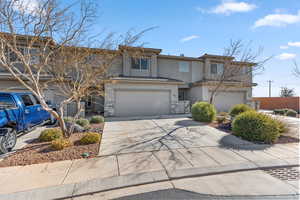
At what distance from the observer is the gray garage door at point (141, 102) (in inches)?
477

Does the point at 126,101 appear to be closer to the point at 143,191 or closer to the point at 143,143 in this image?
the point at 143,143

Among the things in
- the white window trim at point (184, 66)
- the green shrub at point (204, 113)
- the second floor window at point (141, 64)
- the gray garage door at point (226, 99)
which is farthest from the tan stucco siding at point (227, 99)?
the second floor window at point (141, 64)

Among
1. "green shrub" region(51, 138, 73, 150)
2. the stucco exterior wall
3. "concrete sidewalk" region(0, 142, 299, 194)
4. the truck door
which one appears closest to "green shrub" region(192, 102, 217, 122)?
the stucco exterior wall

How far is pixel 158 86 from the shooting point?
1279 cm

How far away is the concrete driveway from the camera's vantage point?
383cm

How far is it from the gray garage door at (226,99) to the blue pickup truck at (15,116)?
1522cm

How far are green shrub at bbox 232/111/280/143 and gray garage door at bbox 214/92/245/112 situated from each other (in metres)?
9.43

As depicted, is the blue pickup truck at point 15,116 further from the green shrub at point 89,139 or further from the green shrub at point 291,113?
the green shrub at point 291,113

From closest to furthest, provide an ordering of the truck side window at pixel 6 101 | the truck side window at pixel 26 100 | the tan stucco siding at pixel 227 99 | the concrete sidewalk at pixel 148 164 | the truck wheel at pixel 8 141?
the concrete sidewalk at pixel 148 164 < the truck wheel at pixel 8 141 < the truck side window at pixel 6 101 < the truck side window at pixel 26 100 < the tan stucco siding at pixel 227 99

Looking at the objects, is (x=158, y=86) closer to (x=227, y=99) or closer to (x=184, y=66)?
(x=184, y=66)

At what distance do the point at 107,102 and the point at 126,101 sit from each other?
160 centimetres

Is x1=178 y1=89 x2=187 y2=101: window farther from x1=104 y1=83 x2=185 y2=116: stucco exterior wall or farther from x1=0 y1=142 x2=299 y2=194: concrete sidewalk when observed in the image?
x1=0 y1=142 x2=299 y2=194: concrete sidewalk

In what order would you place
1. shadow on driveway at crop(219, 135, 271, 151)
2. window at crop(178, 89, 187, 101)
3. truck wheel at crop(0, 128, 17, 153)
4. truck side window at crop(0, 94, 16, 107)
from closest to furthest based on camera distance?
truck wheel at crop(0, 128, 17, 153)
shadow on driveway at crop(219, 135, 271, 151)
truck side window at crop(0, 94, 16, 107)
window at crop(178, 89, 187, 101)

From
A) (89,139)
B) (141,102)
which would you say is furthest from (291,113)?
(89,139)
